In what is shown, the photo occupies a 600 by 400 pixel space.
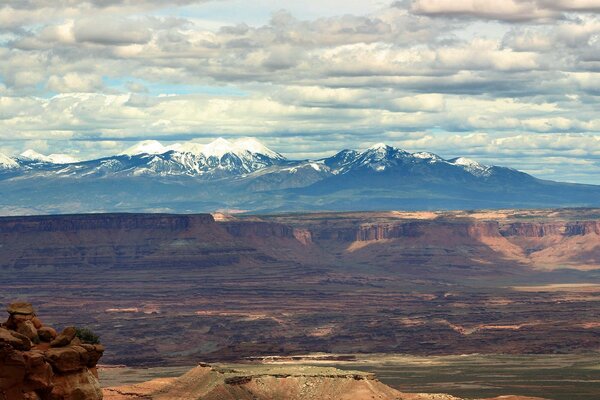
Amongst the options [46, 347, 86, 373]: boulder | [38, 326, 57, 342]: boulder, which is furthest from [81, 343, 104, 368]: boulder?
[38, 326, 57, 342]: boulder

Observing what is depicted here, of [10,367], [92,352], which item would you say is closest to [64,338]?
[92,352]

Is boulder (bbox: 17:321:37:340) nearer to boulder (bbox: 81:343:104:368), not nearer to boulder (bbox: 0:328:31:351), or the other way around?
boulder (bbox: 81:343:104:368)

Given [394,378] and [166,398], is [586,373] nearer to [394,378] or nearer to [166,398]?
[394,378]

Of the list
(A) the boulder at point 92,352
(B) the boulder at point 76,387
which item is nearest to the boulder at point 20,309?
(A) the boulder at point 92,352

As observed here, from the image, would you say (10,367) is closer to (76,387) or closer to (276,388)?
(76,387)

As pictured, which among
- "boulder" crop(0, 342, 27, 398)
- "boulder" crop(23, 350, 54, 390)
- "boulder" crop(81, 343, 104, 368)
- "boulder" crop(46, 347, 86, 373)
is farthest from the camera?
"boulder" crop(81, 343, 104, 368)

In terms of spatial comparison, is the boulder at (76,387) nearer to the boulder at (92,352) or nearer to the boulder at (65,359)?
the boulder at (65,359)

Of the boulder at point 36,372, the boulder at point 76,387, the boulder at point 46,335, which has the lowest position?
the boulder at point 76,387
